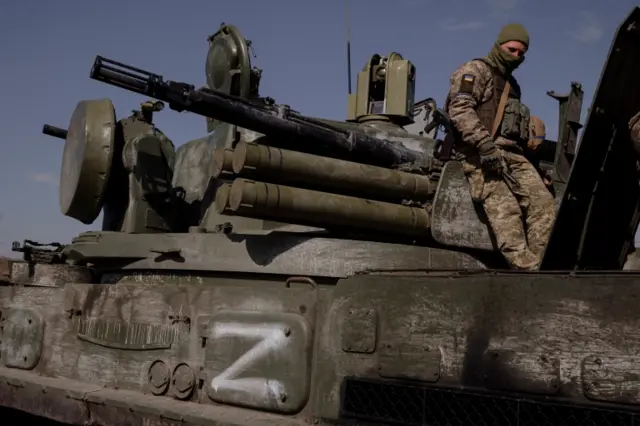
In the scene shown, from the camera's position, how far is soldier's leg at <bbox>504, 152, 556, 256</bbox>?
5.06 metres

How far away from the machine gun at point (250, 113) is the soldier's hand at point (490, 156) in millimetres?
1090

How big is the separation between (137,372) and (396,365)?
2.04 m

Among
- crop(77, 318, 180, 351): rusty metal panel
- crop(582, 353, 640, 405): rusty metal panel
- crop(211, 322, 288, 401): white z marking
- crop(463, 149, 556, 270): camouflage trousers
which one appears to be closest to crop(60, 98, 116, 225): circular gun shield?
crop(77, 318, 180, 351): rusty metal panel

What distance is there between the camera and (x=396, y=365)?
161 inches

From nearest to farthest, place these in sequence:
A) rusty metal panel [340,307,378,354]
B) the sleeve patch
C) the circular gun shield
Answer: rusty metal panel [340,307,378,354] → the sleeve patch → the circular gun shield

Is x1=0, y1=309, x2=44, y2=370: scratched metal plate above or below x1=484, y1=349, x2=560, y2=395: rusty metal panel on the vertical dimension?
below

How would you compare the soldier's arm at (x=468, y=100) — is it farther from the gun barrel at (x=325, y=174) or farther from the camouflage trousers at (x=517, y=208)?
the gun barrel at (x=325, y=174)

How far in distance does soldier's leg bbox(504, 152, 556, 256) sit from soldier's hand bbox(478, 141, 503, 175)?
18cm

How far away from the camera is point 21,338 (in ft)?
20.3

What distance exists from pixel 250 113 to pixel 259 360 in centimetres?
204

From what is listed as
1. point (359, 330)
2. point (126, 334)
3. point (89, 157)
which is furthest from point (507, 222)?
point (89, 157)

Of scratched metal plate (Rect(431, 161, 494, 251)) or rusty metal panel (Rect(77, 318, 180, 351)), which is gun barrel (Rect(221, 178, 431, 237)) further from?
rusty metal panel (Rect(77, 318, 180, 351))

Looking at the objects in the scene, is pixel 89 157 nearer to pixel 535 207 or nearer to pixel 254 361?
pixel 254 361

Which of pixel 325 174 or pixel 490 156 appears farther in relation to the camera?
pixel 325 174
